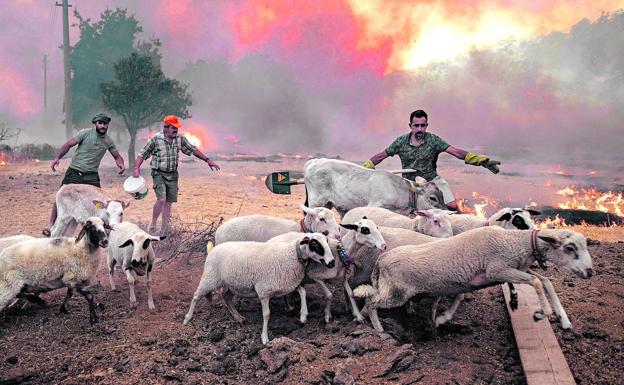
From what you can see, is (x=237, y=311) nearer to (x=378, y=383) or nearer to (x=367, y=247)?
(x=367, y=247)

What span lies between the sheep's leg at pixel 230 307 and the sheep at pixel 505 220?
3245 millimetres

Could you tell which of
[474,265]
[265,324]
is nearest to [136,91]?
[265,324]

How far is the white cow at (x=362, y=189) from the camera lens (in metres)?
8.46

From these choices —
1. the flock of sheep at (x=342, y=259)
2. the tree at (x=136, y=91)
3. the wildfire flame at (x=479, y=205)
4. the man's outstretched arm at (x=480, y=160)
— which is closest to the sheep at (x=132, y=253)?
the flock of sheep at (x=342, y=259)

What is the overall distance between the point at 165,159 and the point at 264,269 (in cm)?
410

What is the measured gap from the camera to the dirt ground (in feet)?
15.1

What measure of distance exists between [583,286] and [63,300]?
7.15 metres

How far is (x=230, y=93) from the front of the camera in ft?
168

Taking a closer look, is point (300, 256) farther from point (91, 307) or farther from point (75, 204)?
point (75, 204)

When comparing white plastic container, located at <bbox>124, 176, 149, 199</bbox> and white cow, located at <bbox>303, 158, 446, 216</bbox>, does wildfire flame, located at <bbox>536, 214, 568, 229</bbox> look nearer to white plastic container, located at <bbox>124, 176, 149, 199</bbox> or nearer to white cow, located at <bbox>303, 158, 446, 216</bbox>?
white cow, located at <bbox>303, 158, 446, 216</bbox>

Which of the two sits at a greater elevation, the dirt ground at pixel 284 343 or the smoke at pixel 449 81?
the smoke at pixel 449 81

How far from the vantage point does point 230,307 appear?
6.16 m

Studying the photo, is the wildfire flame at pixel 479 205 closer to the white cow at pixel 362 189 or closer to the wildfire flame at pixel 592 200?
the wildfire flame at pixel 592 200

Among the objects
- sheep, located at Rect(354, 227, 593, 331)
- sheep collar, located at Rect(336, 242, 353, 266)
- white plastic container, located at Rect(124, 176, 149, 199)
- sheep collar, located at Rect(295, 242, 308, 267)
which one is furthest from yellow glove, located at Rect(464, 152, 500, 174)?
white plastic container, located at Rect(124, 176, 149, 199)
